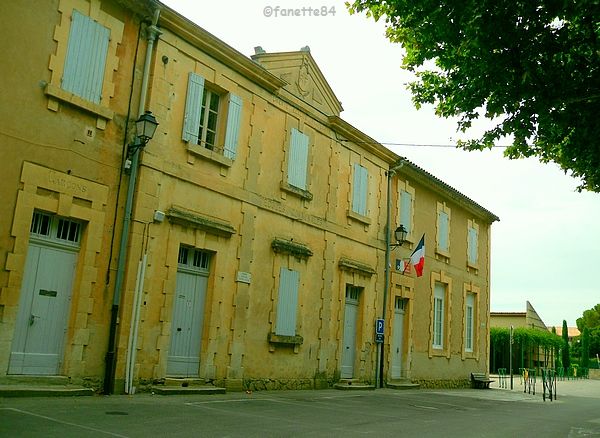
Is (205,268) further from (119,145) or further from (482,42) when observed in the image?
(482,42)

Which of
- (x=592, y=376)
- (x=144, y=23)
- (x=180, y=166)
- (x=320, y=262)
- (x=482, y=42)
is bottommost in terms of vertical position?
(x=592, y=376)

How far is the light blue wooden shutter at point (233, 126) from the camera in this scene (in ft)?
42.1

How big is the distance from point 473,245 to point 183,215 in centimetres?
1622

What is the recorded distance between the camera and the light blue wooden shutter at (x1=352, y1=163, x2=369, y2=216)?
1725 centimetres

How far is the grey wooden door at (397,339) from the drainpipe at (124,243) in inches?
415

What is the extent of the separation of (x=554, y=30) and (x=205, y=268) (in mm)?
7777

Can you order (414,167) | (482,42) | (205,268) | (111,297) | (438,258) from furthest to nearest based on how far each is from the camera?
(438,258), (414,167), (205,268), (111,297), (482,42)

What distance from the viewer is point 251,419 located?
28.2 feet

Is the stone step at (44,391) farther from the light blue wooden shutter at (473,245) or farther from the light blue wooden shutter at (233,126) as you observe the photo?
the light blue wooden shutter at (473,245)

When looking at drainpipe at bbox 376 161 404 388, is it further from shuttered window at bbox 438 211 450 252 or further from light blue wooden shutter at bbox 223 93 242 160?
light blue wooden shutter at bbox 223 93 242 160

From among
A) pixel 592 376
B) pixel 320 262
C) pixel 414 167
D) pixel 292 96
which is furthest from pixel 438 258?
pixel 592 376

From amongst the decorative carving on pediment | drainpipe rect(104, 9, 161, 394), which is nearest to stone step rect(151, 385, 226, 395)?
drainpipe rect(104, 9, 161, 394)

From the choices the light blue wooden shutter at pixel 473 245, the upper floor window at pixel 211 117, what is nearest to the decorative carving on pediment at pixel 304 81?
the upper floor window at pixel 211 117

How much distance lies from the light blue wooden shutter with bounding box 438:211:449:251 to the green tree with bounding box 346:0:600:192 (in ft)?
36.9
